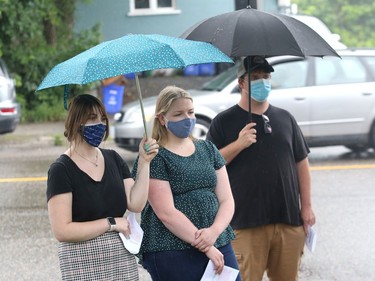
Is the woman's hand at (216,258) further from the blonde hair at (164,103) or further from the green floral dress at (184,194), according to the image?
the blonde hair at (164,103)

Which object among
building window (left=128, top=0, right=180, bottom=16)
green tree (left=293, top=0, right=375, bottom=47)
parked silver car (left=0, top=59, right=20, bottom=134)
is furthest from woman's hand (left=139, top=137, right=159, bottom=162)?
green tree (left=293, top=0, right=375, bottom=47)

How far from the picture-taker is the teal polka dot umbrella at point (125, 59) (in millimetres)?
4113

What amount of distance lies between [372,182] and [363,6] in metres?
36.8

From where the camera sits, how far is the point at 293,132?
5.38 meters

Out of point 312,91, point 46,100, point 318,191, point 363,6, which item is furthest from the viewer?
point 363,6

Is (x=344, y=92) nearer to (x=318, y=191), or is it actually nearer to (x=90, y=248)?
(x=318, y=191)

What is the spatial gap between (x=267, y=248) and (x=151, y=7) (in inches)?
797

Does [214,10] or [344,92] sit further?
[214,10]

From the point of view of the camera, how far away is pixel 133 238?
173 inches

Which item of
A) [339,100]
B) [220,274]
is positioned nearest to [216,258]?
[220,274]

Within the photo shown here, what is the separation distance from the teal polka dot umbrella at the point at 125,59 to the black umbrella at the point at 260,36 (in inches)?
28.4

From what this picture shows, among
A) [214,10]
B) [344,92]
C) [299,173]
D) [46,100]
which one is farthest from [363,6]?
[299,173]

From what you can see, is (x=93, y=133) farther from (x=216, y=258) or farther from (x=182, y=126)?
(x=216, y=258)

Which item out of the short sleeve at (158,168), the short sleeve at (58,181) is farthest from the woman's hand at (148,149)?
the short sleeve at (58,181)
